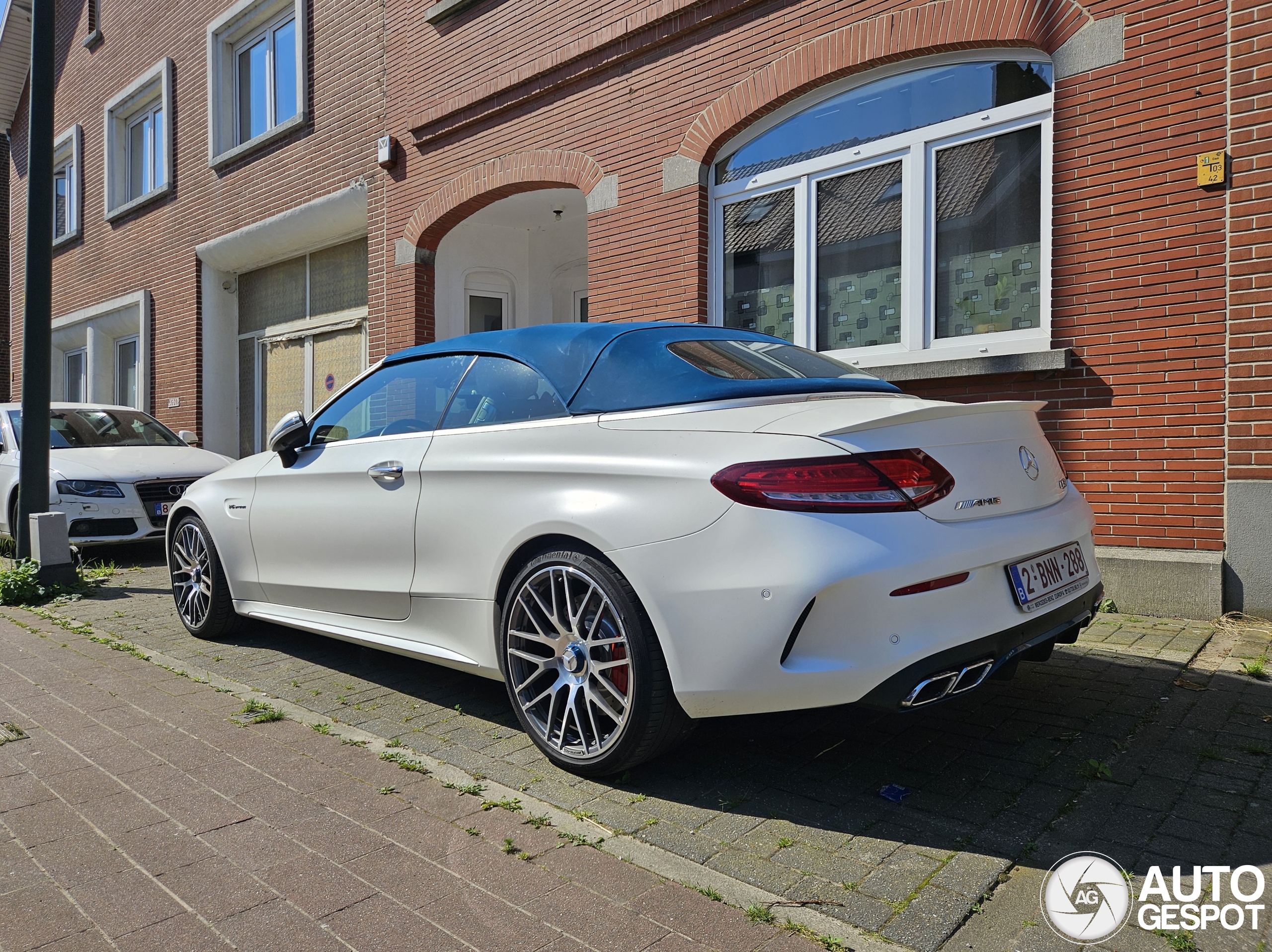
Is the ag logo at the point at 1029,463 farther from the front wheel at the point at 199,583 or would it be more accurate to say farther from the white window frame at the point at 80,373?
the white window frame at the point at 80,373

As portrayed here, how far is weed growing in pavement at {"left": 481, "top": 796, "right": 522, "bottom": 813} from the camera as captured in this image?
2855 millimetres

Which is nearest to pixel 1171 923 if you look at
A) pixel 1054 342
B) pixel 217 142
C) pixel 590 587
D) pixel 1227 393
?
pixel 590 587

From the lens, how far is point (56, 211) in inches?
782

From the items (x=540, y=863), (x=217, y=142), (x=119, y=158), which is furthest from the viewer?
(x=119, y=158)

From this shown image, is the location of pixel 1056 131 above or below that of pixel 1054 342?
above

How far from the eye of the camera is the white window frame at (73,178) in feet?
58.6

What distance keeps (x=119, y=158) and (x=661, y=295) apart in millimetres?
13860

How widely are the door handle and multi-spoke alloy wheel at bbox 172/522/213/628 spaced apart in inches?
67.8

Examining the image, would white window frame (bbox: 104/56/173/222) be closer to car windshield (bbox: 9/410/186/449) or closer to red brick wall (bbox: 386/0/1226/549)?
car windshield (bbox: 9/410/186/449)

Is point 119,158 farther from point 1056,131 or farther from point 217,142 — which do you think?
→ point 1056,131

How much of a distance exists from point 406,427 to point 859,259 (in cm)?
424

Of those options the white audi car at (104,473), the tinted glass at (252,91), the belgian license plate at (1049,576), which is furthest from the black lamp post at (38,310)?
the belgian license plate at (1049,576)

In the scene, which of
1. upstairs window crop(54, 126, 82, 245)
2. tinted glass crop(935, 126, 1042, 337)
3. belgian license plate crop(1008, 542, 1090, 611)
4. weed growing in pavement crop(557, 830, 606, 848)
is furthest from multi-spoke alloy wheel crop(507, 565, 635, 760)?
upstairs window crop(54, 126, 82, 245)

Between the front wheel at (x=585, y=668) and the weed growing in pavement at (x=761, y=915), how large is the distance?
0.71m
